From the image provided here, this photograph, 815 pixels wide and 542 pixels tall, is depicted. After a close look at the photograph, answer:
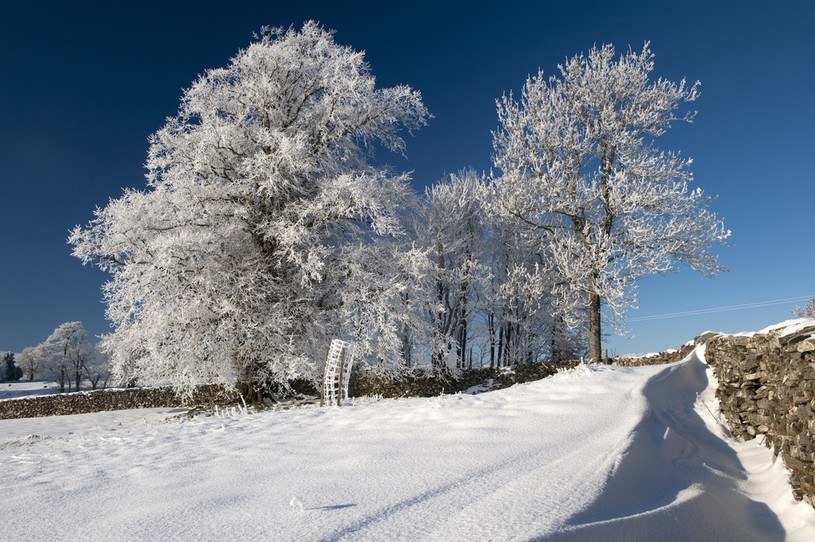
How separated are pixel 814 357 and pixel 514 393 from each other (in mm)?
3302

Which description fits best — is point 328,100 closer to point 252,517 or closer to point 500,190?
point 500,190

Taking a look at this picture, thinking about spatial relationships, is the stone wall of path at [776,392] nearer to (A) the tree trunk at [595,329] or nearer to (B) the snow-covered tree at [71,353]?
(A) the tree trunk at [595,329]

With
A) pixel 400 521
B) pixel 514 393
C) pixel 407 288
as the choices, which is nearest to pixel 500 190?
pixel 407 288

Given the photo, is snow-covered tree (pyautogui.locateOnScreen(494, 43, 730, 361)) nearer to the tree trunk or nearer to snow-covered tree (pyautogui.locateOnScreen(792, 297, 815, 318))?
the tree trunk

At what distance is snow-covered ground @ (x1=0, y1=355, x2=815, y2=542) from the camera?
255 cm

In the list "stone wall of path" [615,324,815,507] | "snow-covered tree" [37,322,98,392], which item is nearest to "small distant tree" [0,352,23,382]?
"snow-covered tree" [37,322,98,392]

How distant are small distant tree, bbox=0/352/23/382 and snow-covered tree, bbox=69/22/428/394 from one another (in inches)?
2028

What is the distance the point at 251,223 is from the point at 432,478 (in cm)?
1061


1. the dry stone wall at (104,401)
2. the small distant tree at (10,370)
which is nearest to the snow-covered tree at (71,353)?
the small distant tree at (10,370)

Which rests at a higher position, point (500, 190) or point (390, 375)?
point (500, 190)

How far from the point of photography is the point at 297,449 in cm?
419

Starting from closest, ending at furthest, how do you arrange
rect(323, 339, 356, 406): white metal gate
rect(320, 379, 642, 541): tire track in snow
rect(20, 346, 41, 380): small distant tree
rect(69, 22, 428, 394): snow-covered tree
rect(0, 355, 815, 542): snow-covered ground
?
1. rect(320, 379, 642, 541): tire track in snow
2. rect(0, 355, 815, 542): snow-covered ground
3. rect(323, 339, 356, 406): white metal gate
4. rect(69, 22, 428, 394): snow-covered tree
5. rect(20, 346, 41, 380): small distant tree

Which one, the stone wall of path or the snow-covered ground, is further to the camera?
the stone wall of path

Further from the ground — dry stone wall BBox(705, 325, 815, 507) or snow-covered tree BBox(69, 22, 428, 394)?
snow-covered tree BBox(69, 22, 428, 394)
